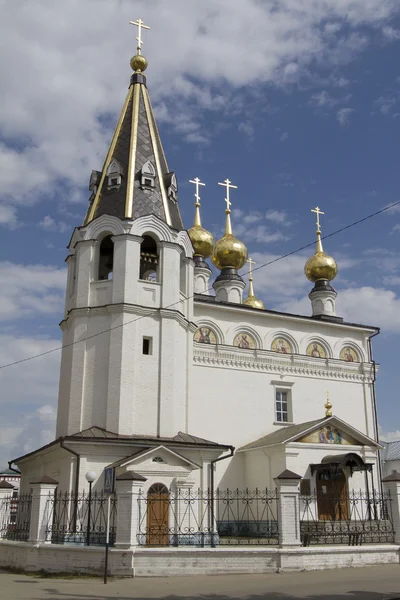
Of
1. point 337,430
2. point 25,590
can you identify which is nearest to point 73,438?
point 25,590

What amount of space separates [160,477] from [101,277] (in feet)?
22.8

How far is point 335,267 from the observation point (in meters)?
27.3

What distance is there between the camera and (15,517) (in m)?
15.5

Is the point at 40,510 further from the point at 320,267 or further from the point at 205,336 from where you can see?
the point at 320,267

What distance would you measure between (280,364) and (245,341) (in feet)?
5.13

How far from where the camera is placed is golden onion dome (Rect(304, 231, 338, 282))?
27.0m

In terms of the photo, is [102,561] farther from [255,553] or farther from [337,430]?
[337,430]

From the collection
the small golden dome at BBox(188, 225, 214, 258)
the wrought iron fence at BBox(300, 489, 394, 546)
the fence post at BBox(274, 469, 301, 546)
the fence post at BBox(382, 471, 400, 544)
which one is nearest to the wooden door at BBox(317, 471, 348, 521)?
the wrought iron fence at BBox(300, 489, 394, 546)

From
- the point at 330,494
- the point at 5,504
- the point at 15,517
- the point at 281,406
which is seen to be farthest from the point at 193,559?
the point at 281,406

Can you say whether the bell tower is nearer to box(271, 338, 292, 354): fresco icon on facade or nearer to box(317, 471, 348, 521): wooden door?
box(271, 338, 292, 354): fresco icon on facade

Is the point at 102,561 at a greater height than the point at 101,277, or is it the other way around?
the point at 101,277

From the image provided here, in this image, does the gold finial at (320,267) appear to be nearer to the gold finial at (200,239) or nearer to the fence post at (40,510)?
the gold finial at (200,239)

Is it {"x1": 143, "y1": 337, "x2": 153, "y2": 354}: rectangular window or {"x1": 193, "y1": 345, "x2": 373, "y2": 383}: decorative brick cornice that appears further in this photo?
{"x1": 193, "y1": 345, "x2": 373, "y2": 383}: decorative brick cornice

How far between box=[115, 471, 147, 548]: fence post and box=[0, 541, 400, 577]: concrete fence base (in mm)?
198
